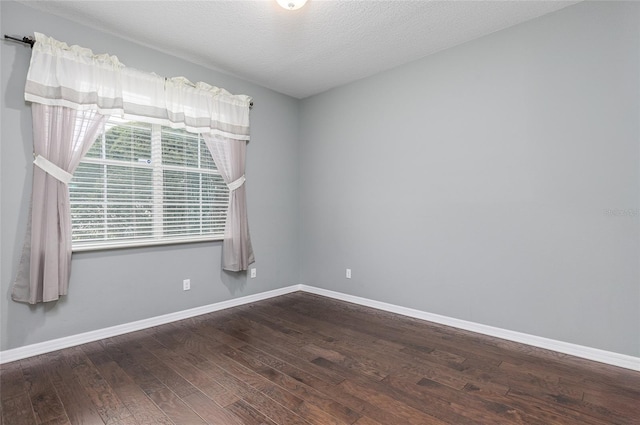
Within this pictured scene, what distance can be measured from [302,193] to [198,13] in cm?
257

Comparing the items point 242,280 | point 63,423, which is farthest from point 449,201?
point 63,423

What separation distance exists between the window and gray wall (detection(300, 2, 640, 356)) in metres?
1.77

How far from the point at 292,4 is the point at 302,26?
42 cm

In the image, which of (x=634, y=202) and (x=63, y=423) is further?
(x=634, y=202)

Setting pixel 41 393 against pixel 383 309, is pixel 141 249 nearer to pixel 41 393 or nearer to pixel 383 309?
pixel 41 393

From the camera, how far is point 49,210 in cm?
251

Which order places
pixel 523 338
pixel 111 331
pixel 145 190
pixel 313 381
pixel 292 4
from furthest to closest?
pixel 145 190
pixel 111 331
pixel 523 338
pixel 292 4
pixel 313 381

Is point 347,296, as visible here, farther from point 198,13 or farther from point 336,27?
point 198,13

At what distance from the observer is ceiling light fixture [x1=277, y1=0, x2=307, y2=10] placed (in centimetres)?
233

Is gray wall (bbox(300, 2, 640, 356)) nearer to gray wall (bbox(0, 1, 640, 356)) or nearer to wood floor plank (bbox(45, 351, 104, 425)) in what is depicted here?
gray wall (bbox(0, 1, 640, 356))

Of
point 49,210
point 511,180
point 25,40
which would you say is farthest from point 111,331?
point 511,180

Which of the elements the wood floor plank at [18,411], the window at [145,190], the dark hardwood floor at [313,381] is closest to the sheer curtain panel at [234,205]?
the window at [145,190]

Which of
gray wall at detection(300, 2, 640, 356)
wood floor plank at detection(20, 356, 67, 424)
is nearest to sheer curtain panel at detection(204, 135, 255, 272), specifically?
Answer: gray wall at detection(300, 2, 640, 356)

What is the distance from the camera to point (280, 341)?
2.82 m
